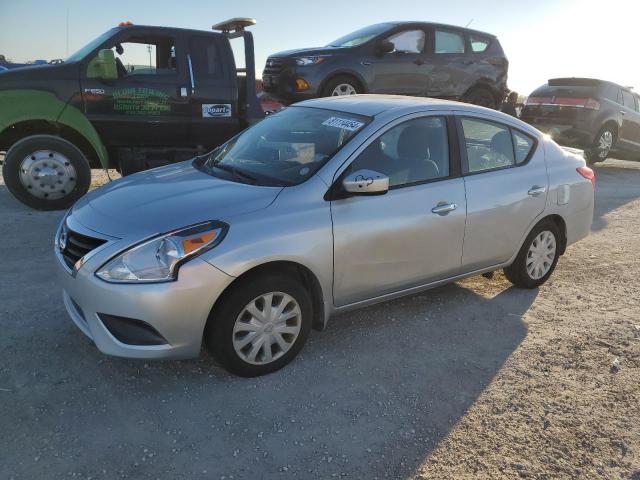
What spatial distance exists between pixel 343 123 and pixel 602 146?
969 centimetres

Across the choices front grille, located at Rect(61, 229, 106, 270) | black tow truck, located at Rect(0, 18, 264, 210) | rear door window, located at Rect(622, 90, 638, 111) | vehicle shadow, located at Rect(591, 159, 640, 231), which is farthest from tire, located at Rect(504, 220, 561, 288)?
rear door window, located at Rect(622, 90, 638, 111)

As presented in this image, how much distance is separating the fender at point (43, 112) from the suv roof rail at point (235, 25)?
244cm

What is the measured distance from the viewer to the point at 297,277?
10.6 feet

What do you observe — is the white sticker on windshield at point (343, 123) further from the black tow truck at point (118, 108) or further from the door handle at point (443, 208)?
the black tow truck at point (118, 108)

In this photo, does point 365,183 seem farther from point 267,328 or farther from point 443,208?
point 267,328

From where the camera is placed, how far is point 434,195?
3676 millimetres

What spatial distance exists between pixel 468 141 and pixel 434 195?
608 millimetres

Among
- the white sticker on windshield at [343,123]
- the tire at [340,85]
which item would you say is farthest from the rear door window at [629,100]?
the white sticker on windshield at [343,123]

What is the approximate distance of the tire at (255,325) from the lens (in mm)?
2910

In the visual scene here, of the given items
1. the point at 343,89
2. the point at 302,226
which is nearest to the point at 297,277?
the point at 302,226

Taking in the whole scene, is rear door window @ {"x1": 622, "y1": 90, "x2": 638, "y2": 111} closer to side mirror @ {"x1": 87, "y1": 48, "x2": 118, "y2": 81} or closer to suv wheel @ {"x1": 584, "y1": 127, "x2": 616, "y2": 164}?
suv wheel @ {"x1": 584, "y1": 127, "x2": 616, "y2": 164}

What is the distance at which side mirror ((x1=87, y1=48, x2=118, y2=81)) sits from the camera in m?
6.27

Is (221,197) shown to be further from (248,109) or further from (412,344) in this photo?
(248,109)

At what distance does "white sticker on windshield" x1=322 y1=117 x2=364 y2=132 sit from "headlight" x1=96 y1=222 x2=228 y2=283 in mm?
1334
